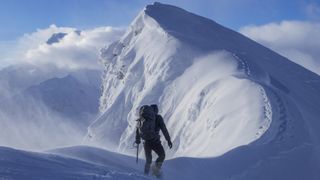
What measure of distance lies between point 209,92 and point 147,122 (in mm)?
41689

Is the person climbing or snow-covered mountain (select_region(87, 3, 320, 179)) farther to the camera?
snow-covered mountain (select_region(87, 3, 320, 179))

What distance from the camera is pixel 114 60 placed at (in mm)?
112062

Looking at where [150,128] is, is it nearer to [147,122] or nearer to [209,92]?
[147,122]

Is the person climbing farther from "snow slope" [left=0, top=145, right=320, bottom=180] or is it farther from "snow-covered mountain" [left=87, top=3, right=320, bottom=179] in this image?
"snow-covered mountain" [left=87, top=3, right=320, bottom=179]

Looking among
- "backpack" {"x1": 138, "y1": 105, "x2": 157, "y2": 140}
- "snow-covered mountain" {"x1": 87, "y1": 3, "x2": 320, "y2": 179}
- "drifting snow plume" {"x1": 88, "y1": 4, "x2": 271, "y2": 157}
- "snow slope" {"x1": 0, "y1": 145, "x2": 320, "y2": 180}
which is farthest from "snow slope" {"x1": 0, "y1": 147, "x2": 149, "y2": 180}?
"drifting snow plume" {"x1": 88, "y1": 4, "x2": 271, "y2": 157}

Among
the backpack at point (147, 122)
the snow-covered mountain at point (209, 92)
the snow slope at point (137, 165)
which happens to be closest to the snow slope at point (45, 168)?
the snow slope at point (137, 165)

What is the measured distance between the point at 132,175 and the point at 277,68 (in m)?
64.1

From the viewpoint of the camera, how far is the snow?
23.4 metres

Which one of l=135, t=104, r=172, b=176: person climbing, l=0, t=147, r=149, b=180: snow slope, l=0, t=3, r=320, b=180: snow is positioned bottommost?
l=0, t=147, r=149, b=180: snow slope

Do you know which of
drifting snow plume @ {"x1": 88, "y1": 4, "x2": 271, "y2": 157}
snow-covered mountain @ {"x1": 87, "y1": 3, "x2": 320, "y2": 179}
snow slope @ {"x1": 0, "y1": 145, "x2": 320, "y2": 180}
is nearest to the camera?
snow slope @ {"x1": 0, "y1": 145, "x2": 320, "y2": 180}

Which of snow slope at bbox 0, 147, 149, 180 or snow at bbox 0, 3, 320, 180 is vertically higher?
snow at bbox 0, 3, 320, 180

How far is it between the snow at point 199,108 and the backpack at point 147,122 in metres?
1.19

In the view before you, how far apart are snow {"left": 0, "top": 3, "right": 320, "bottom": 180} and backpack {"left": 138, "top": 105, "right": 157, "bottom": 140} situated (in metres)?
1.19

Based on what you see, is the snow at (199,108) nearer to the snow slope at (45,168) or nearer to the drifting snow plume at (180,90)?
the snow slope at (45,168)
